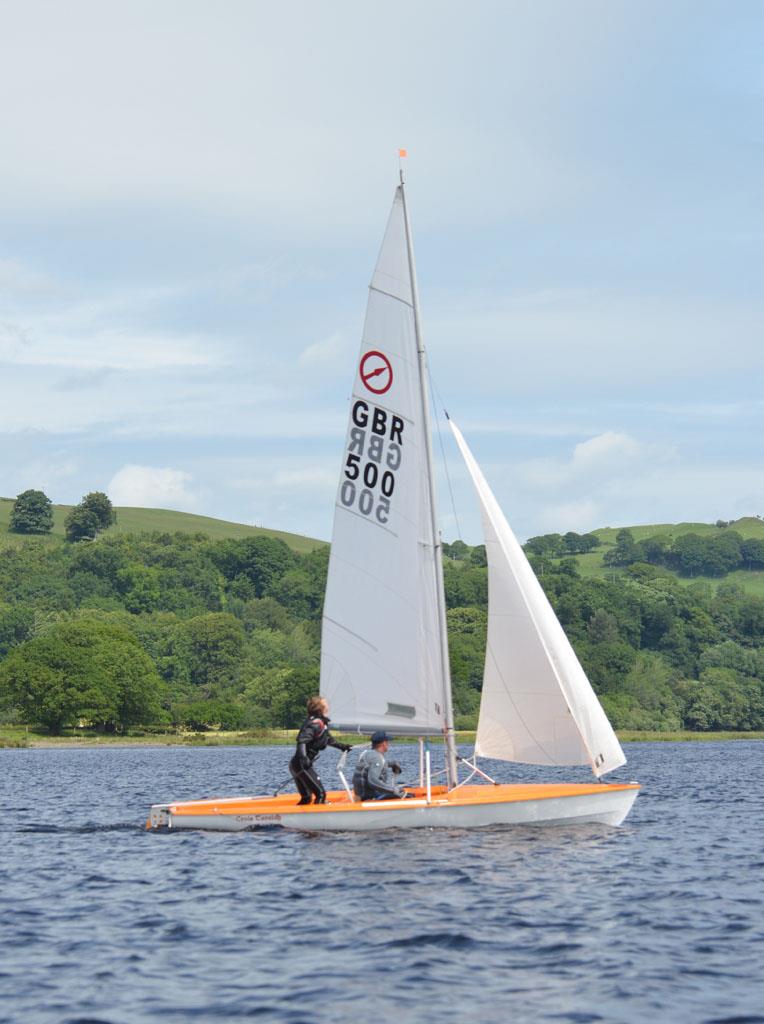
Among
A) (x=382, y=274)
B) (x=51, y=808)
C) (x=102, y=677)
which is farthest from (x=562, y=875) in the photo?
(x=102, y=677)

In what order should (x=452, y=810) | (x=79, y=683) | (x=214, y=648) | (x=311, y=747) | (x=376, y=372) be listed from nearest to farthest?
(x=452, y=810) < (x=311, y=747) < (x=376, y=372) < (x=79, y=683) < (x=214, y=648)

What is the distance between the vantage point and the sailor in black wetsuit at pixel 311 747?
2816 centimetres

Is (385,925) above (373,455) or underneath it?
underneath

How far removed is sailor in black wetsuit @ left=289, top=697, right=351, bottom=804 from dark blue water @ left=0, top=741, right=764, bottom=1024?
100cm

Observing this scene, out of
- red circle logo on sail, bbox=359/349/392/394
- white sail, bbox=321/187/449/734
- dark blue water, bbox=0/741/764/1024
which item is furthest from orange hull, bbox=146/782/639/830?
red circle logo on sail, bbox=359/349/392/394

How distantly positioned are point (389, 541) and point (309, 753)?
4.83 m

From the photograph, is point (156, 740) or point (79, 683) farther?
point (79, 683)

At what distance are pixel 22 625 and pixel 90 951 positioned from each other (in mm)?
171785

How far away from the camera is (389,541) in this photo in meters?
29.9

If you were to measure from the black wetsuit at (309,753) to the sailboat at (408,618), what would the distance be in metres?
0.50

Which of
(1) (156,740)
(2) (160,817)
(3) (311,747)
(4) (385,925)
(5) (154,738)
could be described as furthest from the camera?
(5) (154,738)

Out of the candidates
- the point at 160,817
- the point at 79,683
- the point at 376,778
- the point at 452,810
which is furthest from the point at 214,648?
the point at 452,810

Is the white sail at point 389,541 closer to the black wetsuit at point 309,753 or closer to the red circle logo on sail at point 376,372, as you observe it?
the red circle logo on sail at point 376,372

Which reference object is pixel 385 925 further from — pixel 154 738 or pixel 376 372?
pixel 154 738
